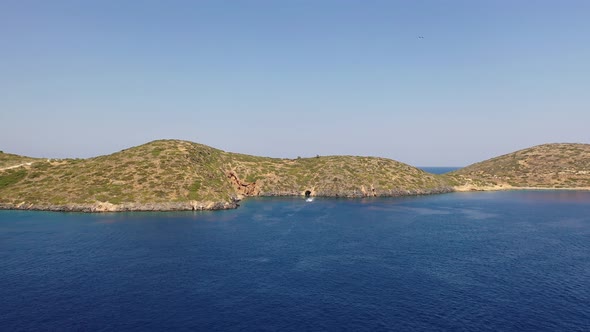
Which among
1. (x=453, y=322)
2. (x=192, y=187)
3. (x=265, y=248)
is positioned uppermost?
(x=192, y=187)

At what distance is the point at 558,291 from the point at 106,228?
121 m

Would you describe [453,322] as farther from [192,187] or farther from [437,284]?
[192,187]

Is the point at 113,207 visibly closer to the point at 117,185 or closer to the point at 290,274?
the point at 117,185

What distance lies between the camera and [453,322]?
185ft

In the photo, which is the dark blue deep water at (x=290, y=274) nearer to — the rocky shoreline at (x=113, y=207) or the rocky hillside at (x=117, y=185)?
the rocky shoreline at (x=113, y=207)

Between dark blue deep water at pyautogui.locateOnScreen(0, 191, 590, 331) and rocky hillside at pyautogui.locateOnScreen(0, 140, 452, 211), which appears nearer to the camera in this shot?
dark blue deep water at pyautogui.locateOnScreen(0, 191, 590, 331)

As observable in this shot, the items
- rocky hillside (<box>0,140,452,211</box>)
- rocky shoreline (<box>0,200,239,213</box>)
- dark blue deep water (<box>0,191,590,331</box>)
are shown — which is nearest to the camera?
dark blue deep water (<box>0,191,590,331</box>)

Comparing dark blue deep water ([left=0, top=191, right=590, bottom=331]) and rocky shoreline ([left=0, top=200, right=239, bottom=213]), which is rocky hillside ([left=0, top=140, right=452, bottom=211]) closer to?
rocky shoreline ([left=0, top=200, right=239, bottom=213])

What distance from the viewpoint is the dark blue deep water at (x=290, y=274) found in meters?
57.7

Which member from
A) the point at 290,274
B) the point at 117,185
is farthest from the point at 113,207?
the point at 290,274

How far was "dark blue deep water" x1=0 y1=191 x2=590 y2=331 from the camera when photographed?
189ft

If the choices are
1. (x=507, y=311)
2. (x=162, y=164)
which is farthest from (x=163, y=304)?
(x=162, y=164)

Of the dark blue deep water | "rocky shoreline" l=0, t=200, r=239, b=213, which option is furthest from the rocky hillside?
the dark blue deep water

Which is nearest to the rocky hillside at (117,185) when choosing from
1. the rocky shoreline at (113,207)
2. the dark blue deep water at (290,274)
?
the rocky shoreline at (113,207)
